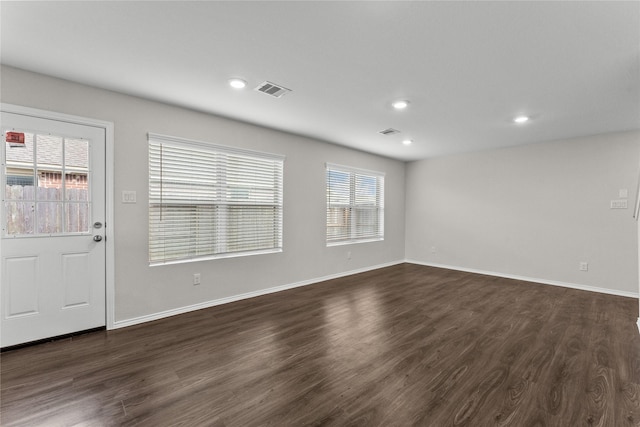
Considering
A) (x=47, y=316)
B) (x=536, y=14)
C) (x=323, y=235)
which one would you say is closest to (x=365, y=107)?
(x=536, y=14)

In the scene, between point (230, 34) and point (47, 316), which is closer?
point (230, 34)

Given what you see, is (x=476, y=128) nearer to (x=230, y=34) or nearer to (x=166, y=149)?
(x=230, y=34)

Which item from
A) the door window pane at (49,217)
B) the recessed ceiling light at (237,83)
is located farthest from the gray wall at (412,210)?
the recessed ceiling light at (237,83)

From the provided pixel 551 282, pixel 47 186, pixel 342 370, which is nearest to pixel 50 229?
pixel 47 186

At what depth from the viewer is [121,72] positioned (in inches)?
98.3

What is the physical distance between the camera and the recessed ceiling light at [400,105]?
10.3ft

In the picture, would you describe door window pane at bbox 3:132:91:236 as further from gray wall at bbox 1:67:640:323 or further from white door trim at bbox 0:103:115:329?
gray wall at bbox 1:67:640:323

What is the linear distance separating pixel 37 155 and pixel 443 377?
3981mm

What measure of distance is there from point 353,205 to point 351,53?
355 cm

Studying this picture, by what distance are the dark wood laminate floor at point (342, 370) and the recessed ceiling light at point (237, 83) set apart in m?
2.49

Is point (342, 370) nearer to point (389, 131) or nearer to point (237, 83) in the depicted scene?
point (237, 83)

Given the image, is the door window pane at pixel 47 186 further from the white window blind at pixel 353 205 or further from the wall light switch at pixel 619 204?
the wall light switch at pixel 619 204

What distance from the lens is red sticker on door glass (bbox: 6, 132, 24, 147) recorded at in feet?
7.84

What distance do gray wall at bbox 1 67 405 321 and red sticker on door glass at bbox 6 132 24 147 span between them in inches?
11.2
